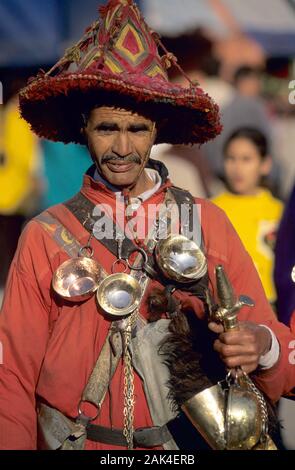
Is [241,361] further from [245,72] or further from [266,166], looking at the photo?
[245,72]

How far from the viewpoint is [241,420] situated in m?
2.98

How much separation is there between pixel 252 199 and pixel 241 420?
340cm

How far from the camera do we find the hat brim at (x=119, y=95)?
3.24 metres

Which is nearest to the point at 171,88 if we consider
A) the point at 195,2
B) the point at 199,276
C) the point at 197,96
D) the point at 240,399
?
the point at 197,96

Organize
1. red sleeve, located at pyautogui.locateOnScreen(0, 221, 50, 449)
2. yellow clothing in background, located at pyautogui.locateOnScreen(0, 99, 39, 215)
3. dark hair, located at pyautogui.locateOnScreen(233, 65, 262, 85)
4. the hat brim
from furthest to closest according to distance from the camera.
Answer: dark hair, located at pyautogui.locateOnScreen(233, 65, 262, 85) < yellow clothing in background, located at pyautogui.locateOnScreen(0, 99, 39, 215) < the hat brim < red sleeve, located at pyautogui.locateOnScreen(0, 221, 50, 449)

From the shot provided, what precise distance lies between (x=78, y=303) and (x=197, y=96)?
92 cm

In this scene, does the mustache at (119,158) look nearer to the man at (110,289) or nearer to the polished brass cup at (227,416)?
the man at (110,289)

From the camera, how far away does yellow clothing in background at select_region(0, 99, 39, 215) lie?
7.19m

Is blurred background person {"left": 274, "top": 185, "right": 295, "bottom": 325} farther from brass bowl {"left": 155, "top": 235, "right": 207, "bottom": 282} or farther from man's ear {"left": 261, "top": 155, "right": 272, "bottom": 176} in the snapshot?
brass bowl {"left": 155, "top": 235, "right": 207, "bottom": 282}

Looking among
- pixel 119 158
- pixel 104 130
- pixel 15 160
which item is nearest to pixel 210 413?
pixel 119 158

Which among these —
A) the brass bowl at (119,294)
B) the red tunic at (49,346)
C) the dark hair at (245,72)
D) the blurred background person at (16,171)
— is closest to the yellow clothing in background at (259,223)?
the dark hair at (245,72)

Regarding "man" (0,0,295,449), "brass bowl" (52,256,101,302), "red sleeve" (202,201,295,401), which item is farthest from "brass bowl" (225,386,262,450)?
"brass bowl" (52,256,101,302)

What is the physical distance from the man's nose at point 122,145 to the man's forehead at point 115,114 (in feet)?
0.21

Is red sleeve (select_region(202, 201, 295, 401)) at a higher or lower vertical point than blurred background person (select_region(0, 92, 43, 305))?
lower
